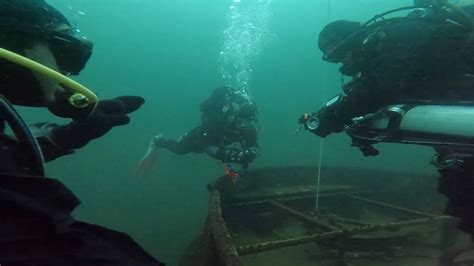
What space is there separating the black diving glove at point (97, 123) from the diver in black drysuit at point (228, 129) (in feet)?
17.3

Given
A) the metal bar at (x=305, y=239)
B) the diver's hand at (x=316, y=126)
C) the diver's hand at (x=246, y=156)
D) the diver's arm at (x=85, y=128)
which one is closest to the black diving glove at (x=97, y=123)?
the diver's arm at (x=85, y=128)

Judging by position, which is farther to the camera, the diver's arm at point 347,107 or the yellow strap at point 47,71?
the diver's arm at point 347,107

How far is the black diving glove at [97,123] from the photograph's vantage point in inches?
69.8

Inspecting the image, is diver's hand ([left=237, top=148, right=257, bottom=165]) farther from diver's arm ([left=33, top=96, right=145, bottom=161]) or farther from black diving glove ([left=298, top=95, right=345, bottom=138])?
diver's arm ([left=33, top=96, right=145, bottom=161])

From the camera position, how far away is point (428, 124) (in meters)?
2.58

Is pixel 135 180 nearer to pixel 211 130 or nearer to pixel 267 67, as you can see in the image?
pixel 211 130

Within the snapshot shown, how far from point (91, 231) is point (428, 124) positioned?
2429 millimetres

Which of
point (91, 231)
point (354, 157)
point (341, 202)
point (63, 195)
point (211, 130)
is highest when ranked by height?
point (63, 195)

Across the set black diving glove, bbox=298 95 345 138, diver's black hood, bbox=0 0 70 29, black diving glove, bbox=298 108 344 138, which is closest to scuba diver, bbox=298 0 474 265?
black diving glove, bbox=298 95 345 138

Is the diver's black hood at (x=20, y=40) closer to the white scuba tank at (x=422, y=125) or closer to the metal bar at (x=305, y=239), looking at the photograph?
the metal bar at (x=305, y=239)

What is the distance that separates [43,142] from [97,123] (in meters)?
0.34

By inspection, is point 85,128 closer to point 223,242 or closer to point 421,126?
point 223,242

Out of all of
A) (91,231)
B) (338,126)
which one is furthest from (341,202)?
(91,231)

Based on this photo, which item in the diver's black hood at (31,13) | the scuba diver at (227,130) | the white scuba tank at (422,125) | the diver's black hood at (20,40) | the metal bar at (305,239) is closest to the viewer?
the diver's black hood at (20,40)
